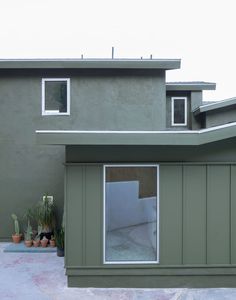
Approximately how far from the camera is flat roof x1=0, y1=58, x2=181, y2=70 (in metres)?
8.66

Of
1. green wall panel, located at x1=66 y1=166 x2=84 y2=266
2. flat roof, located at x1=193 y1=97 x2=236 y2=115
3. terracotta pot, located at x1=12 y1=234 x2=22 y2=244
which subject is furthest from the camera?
flat roof, located at x1=193 y1=97 x2=236 y2=115

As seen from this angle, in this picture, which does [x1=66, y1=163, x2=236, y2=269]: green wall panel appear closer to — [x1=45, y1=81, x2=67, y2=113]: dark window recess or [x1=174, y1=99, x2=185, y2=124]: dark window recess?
[x1=45, y1=81, x2=67, y2=113]: dark window recess

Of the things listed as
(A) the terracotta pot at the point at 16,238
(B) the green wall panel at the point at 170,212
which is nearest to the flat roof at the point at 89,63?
(B) the green wall panel at the point at 170,212

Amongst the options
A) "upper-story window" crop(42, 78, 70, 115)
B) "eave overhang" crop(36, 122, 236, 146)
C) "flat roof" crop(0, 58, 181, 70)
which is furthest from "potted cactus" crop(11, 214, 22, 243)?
"eave overhang" crop(36, 122, 236, 146)

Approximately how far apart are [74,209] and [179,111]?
741 cm

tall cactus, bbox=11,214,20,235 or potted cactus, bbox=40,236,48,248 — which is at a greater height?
tall cactus, bbox=11,214,20,235

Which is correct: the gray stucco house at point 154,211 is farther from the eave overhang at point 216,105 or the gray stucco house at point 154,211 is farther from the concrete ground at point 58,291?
the eave overhang at point 216,105

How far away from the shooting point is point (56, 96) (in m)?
9.00

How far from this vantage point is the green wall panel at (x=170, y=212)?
5.84 m

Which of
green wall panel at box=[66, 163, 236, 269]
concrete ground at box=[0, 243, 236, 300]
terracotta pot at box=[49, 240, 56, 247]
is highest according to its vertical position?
green wall panel at box=[66, 163, 236, 269]

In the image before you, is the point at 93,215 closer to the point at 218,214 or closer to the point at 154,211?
the point at 154,211

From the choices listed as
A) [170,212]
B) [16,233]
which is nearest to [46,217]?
[16,233]

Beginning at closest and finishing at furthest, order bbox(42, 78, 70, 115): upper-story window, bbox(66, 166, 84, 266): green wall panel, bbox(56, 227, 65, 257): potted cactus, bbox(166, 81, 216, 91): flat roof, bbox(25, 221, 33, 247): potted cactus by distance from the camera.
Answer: bbox(66, 166, 84, 266): green wall panel → bbox(56, 227, 65, 257): potted cactus → bbox(25, 221, 33, 247): potted cactus → bbox(42, 78, 70, 115): upper-story window → bbox(166, 81, 216, 91): flat roof

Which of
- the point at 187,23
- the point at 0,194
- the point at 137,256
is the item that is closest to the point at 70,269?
the point at 137,256
